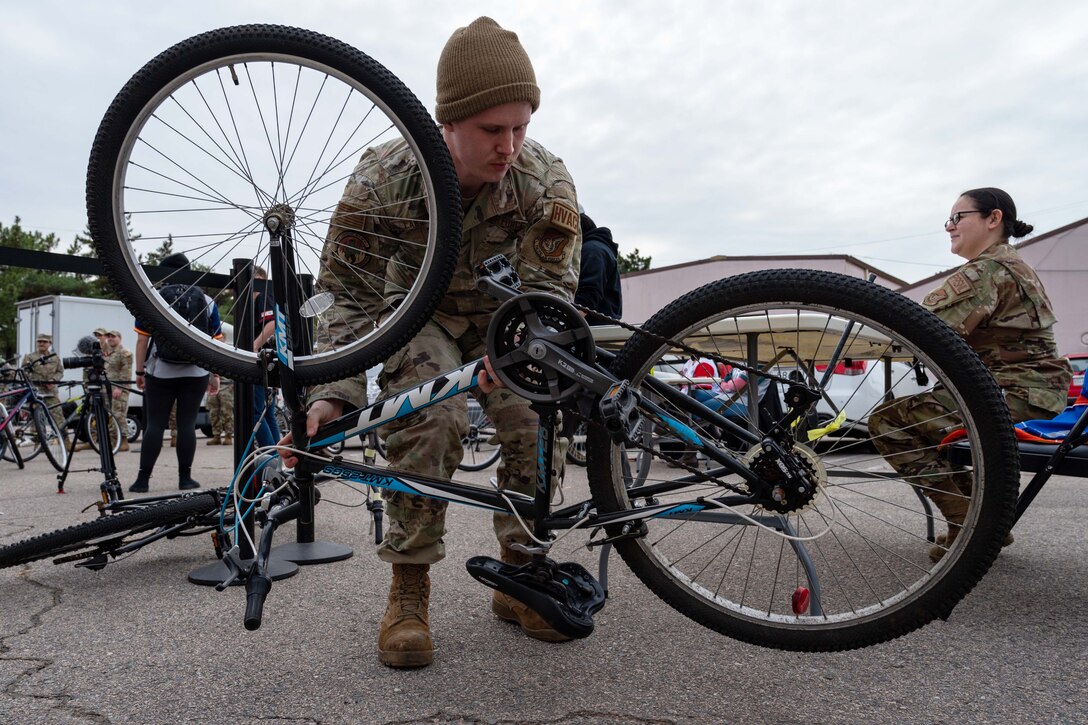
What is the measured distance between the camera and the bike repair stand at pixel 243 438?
7.74 feet

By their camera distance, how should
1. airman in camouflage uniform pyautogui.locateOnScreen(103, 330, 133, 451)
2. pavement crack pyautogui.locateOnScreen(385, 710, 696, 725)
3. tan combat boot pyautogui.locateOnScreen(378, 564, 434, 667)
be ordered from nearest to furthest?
1. pavement crack pyautogui.locateOnScreen(385, 710, 696, 725)
2. tan combat boot pyautogui.locateOnScreen(378, 564, 434, 667)
3. airman in camouflage uniform pyautogui.locateOnScreen(103, 330, 133, 451)

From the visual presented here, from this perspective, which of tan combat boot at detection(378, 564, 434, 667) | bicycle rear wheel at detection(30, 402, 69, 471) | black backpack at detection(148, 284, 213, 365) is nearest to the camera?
tan combat boot at detection(378, 564, 434, 667)

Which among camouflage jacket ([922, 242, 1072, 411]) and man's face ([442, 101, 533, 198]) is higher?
man's face ([442, 101, 533, 198])

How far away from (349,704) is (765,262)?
23260mm

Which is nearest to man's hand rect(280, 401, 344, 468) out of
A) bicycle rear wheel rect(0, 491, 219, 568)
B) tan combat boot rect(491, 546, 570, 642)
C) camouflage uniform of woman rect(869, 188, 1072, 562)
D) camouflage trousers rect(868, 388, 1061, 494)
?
tan combat boot rect(491, 546, 570, 642)

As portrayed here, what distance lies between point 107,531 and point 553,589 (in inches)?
72.1

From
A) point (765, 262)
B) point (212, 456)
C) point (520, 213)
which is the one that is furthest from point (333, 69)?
point (765, 262)

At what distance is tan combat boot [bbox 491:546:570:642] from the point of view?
218 centimetres

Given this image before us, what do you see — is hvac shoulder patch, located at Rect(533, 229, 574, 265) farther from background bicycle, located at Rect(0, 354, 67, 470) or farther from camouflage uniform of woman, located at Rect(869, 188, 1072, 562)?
background bicycle, located at Rect(0, 354, 67, 470)

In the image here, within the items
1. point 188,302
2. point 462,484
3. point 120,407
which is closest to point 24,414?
point 120,407

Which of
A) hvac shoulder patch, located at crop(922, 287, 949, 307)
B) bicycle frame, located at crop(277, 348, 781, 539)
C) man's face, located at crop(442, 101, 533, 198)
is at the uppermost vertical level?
man's face, located at crop(442, 101, 533, 198)

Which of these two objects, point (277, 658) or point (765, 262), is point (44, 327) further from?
point (765, 262)

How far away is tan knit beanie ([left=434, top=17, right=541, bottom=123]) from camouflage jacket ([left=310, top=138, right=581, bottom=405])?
A: 221 millimetres

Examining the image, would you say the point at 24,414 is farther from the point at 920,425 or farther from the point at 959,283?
the point at 959,283
